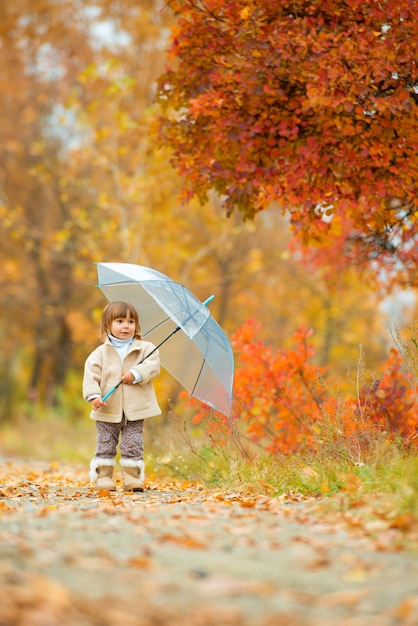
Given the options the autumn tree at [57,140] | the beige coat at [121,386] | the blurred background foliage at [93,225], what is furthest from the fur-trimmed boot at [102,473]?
the autumn tree at [57,140]

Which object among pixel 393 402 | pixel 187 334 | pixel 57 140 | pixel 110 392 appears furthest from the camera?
pixel 57 140

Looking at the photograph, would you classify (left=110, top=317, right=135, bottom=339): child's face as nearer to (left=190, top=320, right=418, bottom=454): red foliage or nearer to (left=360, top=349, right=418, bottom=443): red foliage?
(left=190, top=320, right=418, bottom=454): red foliage

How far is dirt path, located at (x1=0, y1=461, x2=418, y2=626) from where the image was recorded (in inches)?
102

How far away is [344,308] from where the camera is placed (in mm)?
20188

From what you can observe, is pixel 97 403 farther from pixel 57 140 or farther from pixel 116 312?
pixel 57 140

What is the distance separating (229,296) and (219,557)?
16420mm

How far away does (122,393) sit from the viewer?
241 inches

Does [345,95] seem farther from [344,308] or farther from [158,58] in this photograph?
[344,308]

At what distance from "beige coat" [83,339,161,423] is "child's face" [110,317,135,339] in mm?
105

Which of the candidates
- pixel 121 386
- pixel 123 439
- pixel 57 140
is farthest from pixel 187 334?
pixel 57 140

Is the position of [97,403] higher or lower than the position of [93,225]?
lower

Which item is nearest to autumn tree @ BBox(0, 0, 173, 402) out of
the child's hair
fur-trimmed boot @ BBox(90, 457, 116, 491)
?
the child's hair

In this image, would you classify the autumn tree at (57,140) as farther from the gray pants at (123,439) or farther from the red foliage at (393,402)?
the gray pants at (123,439)

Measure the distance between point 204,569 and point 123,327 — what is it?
131 inches
